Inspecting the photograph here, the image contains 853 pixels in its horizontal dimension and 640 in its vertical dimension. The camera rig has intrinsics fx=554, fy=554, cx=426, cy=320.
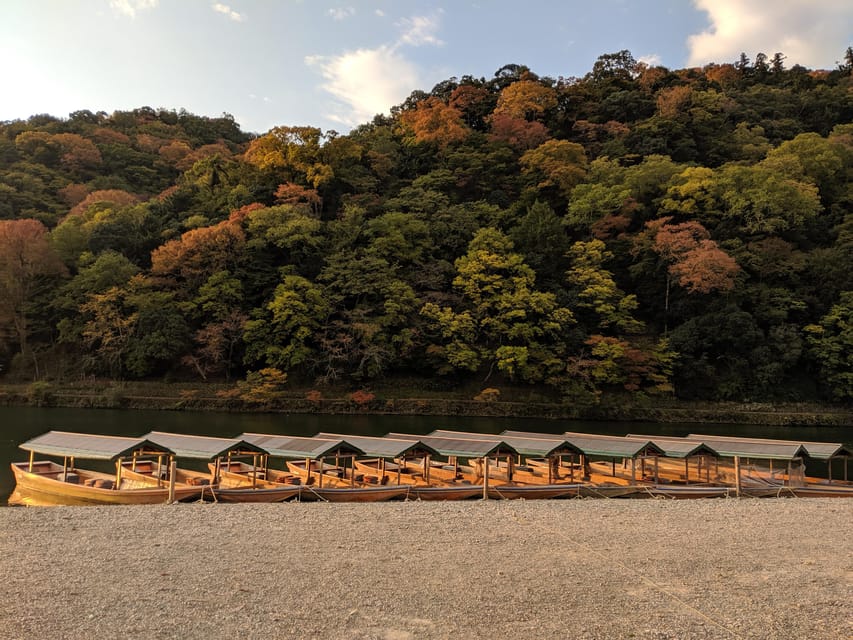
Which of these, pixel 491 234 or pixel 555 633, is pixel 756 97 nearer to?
pixel 491 234

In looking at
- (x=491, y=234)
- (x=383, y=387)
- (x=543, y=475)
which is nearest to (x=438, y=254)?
(x=491, y=234)

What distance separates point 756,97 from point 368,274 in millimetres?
49976

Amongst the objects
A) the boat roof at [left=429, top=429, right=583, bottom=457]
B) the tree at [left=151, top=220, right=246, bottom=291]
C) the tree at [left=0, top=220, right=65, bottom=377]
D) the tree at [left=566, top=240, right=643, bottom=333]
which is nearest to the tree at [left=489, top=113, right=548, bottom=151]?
the tree at [left=566, top=240, right=643, bottom=333]

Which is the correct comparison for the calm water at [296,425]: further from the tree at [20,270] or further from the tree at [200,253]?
the tree at [200,253]

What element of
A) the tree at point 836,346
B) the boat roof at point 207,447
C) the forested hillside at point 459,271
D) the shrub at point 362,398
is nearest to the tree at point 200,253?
the forested hillside at point 459,271

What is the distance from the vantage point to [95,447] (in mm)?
13312

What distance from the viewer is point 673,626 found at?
6188mm

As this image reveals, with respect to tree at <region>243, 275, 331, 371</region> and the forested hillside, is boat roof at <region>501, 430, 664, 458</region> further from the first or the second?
tree at <region>243, 275, 331, 371</region>

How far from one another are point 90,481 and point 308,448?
563 cm

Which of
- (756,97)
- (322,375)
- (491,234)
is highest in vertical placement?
(756,97)

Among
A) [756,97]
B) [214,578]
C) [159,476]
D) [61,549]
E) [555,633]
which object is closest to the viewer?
[555,633]

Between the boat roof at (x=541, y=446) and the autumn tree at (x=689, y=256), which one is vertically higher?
the autumn tree at (x=689, y=256)

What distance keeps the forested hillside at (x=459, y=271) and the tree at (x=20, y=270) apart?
0.43 feet

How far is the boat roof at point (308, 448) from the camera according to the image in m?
13.9
